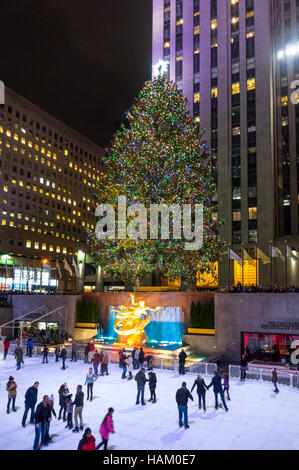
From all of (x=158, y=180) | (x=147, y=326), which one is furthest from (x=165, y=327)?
(x=158, y=180)

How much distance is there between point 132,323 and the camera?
101ft

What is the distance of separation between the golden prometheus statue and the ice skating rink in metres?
10.0

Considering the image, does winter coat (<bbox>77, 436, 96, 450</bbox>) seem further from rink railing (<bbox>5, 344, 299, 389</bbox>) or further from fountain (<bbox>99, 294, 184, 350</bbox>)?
fountain (<bbox>99, 294, 184, 350</bbox>)

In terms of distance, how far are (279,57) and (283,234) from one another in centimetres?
2764

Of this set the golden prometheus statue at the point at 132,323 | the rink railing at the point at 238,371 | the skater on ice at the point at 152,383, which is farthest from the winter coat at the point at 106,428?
the golden prometheus statue at the point at 132,323

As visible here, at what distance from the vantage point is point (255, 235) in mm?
51406

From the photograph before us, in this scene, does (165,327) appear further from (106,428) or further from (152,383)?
(106,428)

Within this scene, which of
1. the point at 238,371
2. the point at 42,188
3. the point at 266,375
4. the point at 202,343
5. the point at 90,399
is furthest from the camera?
the point at 42,188

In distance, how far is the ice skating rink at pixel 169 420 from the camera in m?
11.6

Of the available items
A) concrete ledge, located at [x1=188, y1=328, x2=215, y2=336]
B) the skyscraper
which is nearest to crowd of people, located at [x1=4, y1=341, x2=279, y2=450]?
concrete ledge, located at [x1=188, y1=328, x2=215, y2=336]

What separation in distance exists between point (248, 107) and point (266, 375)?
144 ft

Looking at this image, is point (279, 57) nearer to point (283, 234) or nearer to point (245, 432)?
point (283, 234)

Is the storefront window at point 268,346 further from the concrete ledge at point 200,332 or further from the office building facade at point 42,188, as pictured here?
the office building facade at point 42,188
